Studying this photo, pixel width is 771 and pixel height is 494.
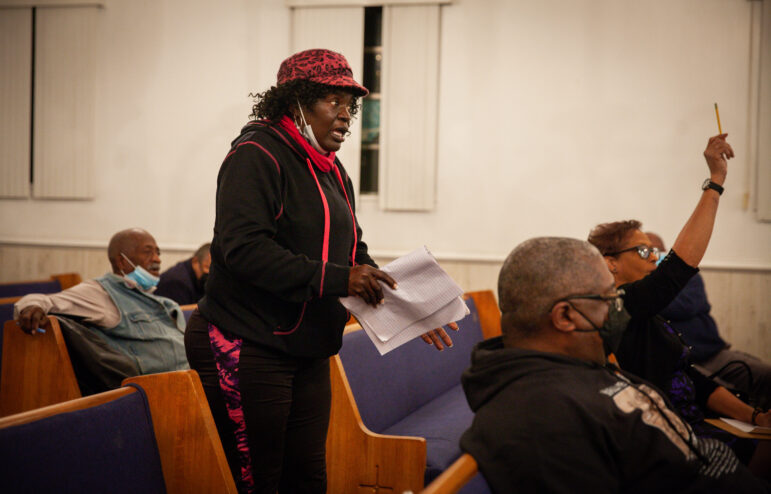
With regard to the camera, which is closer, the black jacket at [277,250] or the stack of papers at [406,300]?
the black jacket at [277,250]

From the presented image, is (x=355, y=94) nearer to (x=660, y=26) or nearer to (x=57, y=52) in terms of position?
(x=660, y=26)

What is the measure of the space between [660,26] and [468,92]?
174cm

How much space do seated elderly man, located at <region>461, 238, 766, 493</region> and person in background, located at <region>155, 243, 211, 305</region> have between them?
3201 mm

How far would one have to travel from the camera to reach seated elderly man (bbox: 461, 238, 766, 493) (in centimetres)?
120

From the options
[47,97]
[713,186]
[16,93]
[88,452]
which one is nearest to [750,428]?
[713,186]

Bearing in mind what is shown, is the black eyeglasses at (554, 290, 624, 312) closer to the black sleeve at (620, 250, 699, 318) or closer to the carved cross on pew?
the black sleeve at (620, 250, 699, 318)

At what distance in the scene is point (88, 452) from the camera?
60.2 inches

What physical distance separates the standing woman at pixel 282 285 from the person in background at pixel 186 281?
2610 millimetres

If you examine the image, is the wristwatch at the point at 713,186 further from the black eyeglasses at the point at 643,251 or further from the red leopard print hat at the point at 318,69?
the red leopard print hat at the point at 318,69

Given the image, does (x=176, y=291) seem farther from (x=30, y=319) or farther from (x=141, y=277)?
(x=30, y=319)

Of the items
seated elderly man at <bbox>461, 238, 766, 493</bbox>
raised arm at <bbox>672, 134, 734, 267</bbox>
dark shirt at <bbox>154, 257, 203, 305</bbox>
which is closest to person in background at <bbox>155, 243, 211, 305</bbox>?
dark shirt at <bbox>154, 257, 203, 305</bbox>

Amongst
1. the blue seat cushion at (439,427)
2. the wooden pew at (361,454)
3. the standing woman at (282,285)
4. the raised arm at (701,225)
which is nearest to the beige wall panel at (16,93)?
the blue seat cushion at (439,427)

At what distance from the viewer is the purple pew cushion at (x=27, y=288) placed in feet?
17.0

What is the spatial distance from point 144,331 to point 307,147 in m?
1.90
